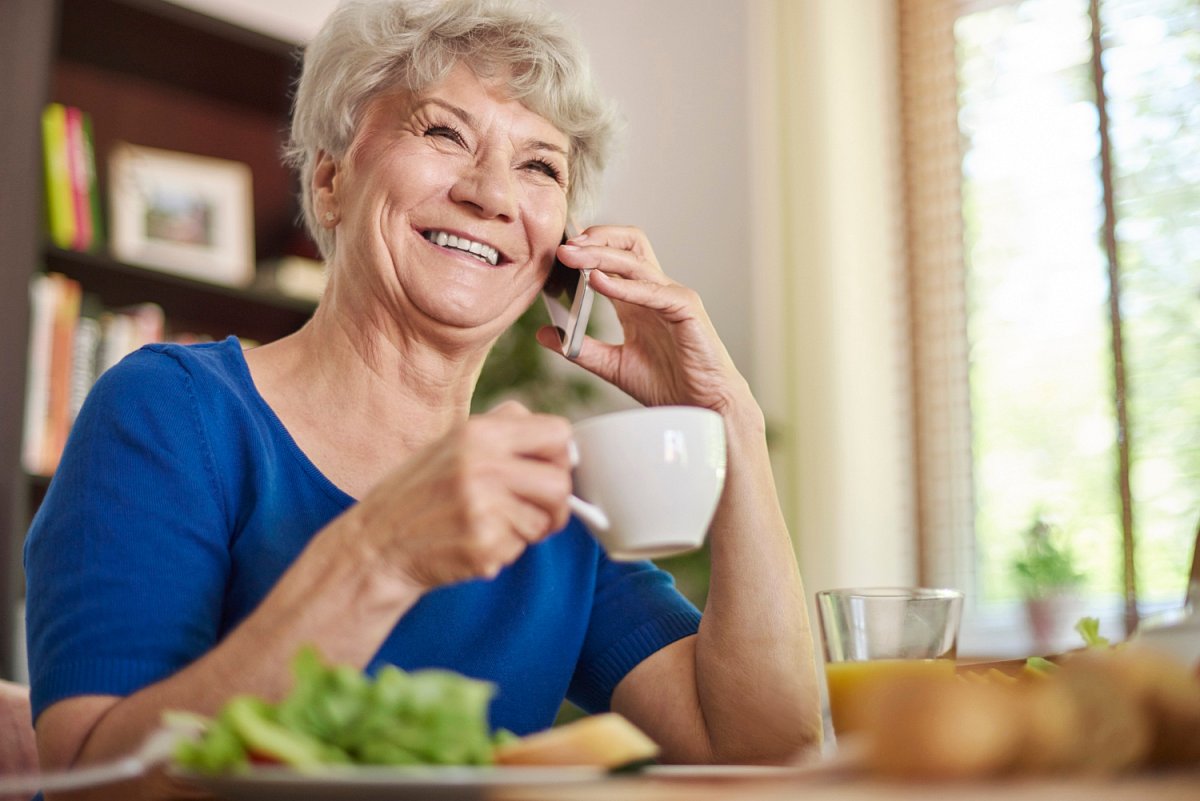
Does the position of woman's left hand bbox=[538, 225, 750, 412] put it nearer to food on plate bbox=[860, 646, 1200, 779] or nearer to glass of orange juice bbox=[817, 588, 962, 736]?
glass of orange juice bbox=[817, 588, 962, 736]

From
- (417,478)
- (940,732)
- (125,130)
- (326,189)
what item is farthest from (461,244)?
(125,130)

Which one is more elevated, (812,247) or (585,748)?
(812,247)

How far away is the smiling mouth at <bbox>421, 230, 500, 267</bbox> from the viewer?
1.22 metres

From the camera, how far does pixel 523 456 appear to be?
25.5 inches

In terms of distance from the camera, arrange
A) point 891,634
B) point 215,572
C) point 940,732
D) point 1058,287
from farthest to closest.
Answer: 1. point 1058,287
2. point 215,572
3. point 891,634
4. point 940,732

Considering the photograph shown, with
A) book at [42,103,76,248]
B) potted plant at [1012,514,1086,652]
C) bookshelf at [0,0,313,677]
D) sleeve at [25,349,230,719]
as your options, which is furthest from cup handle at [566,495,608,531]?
potted plant at [1012,514,1086,652]

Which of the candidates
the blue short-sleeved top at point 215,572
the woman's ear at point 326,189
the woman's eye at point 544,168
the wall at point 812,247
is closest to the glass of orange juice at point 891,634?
the blue short-sleeved top at point 215,572

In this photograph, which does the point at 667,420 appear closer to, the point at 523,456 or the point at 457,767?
the point at 523,456

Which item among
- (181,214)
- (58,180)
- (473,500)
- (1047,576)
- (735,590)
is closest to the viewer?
(473,500)

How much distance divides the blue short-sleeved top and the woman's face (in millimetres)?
186

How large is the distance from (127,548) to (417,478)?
314mm

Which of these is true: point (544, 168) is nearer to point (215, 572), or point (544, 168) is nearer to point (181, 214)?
point (215, 572)

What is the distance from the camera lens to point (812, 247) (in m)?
3.26

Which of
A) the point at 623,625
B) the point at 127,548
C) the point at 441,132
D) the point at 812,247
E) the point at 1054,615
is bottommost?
the point at 1054,615
